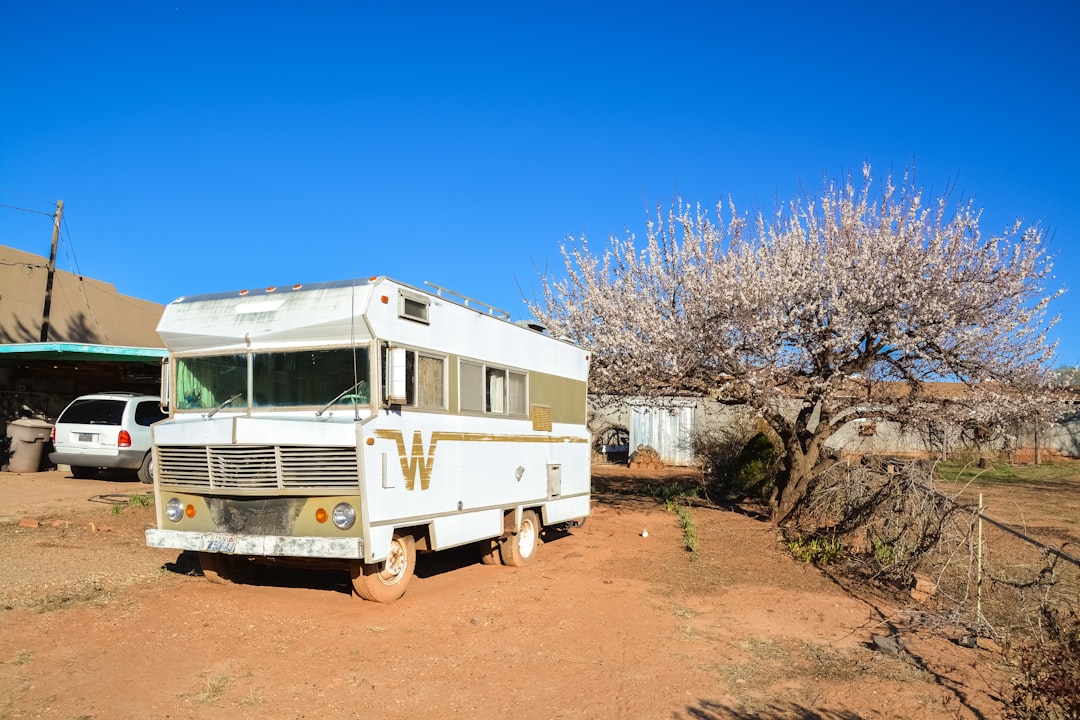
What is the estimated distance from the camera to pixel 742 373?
13469mm

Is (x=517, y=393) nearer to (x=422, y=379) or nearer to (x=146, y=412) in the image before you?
(x=422, y=379)

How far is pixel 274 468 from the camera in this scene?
7.42 meters

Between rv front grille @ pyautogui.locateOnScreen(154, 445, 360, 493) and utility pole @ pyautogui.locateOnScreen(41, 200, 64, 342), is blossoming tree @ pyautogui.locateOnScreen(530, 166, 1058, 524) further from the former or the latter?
utility pole @ pyautogui.locateOnScreen(41, 200, 64, 342)

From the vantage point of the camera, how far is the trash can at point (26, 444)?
693 inches

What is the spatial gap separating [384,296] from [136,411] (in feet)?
33.7

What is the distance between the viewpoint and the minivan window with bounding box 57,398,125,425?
1574cm

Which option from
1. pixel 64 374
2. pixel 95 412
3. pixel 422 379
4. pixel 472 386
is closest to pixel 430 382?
pixel 422 379

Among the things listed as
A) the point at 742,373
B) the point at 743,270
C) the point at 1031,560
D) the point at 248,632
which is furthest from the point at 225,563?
the point at 1031,560

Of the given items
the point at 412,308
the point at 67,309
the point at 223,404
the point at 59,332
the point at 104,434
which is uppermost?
the point at 67,309

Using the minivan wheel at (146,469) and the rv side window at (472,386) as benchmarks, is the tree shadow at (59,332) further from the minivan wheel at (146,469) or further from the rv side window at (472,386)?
the rv side window at (472,386)

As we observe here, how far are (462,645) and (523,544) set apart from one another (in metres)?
3.81

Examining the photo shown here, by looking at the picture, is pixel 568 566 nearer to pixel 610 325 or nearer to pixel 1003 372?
pixel 610 325

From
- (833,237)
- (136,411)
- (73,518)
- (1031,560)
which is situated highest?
(833,237)

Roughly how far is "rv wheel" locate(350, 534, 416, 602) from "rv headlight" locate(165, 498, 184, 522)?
5.67 feet
